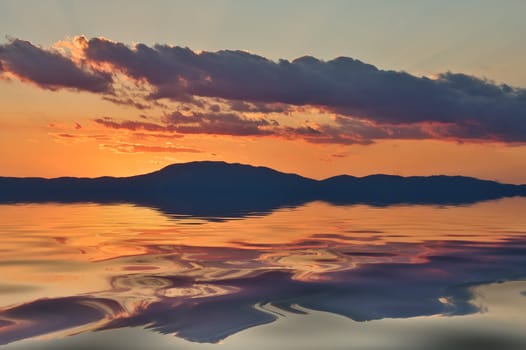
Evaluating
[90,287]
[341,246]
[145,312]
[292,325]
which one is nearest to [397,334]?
[292,325]

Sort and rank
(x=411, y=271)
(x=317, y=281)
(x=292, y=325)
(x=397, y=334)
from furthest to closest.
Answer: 1. (x=411, y=271)
2. (x=317, y=281)
3. (x=292, y=325)
4. (x=397, y=334)

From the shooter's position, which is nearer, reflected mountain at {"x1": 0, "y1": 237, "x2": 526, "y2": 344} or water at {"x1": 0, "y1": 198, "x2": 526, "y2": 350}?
water at {"x1": 0, "y1": 198, "x2": 526, "y2": 350}

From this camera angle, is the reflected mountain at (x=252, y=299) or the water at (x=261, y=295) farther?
the reflected mountain at (x=252, y=299)

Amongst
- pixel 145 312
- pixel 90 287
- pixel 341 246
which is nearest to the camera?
pixel 145 312

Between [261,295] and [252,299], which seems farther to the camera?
[261,295]

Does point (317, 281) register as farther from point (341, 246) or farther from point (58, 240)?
point (58, 240)

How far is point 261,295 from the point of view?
1742cm

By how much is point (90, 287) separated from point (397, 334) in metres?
10.4

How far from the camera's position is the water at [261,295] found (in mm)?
12609

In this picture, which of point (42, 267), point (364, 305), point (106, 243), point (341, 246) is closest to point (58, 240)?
point (106, 243)

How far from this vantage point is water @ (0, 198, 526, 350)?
12.6 metres

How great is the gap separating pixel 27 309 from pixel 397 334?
9.70 meters

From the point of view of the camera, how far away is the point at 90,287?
60.5 ft

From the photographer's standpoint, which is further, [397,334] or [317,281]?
[317,281]
